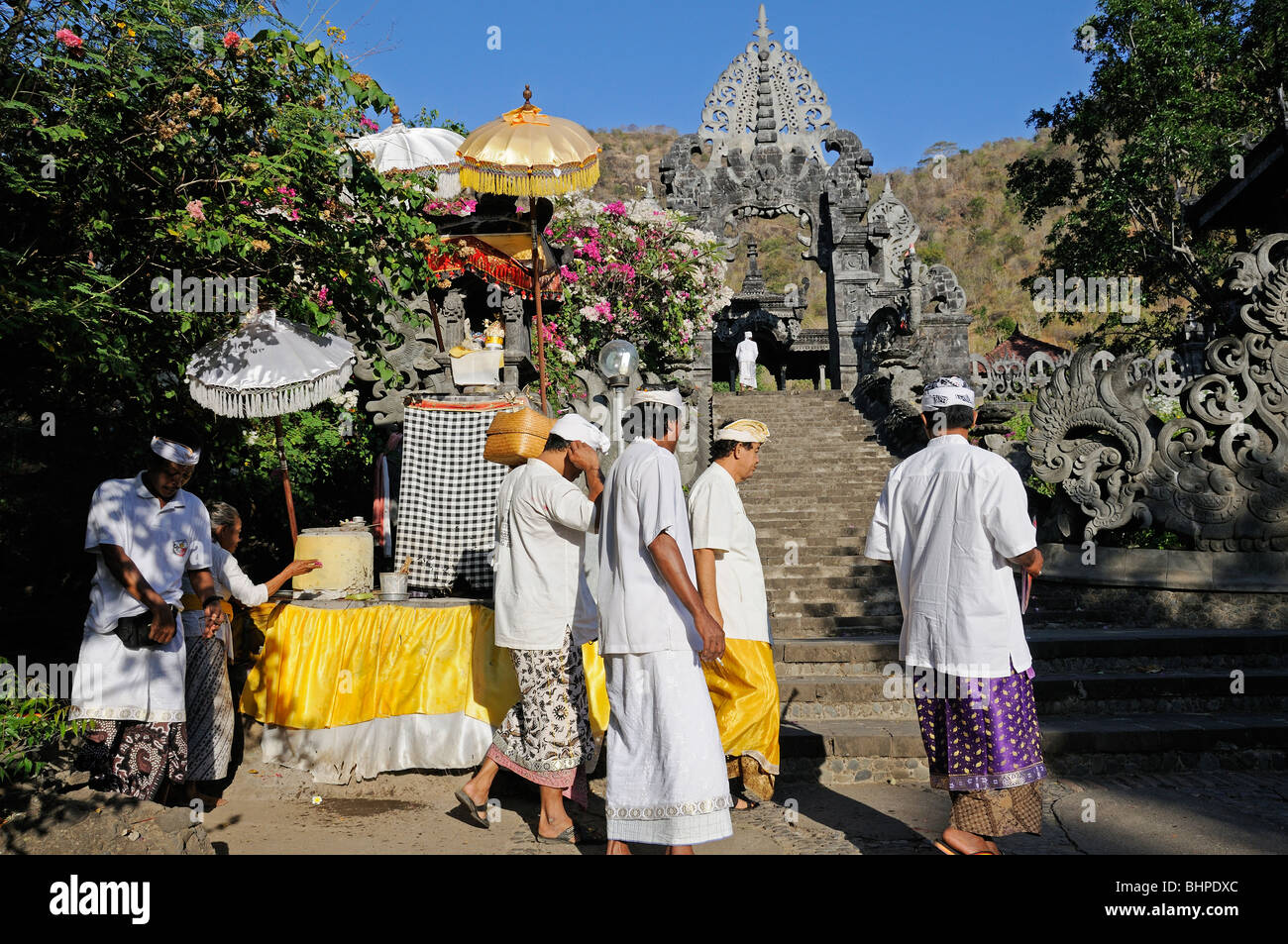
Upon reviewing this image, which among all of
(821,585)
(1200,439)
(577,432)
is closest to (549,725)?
(577,432)

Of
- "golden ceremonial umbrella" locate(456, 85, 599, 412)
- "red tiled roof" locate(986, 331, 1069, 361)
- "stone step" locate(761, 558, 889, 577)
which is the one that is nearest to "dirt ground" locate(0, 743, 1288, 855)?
"golden ceremonial umbrella" locate(456, 85, 599, 412)

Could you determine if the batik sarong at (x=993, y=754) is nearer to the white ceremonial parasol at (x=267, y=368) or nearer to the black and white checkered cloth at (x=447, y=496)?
the black and white checkered cloth at (x=447, y=496)

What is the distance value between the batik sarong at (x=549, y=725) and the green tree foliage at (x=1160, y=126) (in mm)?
14738

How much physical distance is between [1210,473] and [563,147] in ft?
18.7

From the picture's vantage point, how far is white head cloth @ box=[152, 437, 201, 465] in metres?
4.12

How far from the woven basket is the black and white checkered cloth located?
110 centimetres

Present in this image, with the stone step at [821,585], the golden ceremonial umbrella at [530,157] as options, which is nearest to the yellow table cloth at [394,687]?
the golden ceremonial umbrella at [530,157]

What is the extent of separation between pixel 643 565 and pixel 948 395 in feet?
5.08

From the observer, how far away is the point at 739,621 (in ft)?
15.2

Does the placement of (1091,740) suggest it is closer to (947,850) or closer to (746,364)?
(947,850)

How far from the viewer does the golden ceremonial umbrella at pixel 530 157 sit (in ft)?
20.0

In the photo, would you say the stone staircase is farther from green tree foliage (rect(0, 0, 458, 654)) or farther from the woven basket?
green tree foliage (rect(0, 0, 458, 654))

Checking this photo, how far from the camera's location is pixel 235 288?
4977mm

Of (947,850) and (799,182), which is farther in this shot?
(799,182)
